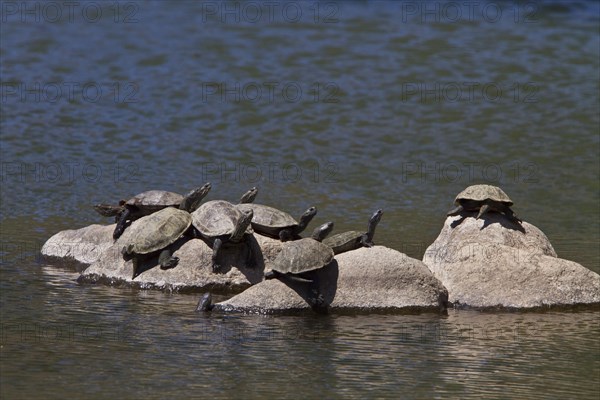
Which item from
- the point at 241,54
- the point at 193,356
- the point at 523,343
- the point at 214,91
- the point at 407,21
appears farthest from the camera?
the point at 407,21

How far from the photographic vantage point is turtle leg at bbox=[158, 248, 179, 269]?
12.9 meters

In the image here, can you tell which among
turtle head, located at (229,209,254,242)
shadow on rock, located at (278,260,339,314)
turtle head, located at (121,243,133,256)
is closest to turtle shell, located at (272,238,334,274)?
shadow on rock, located at (278,260,339,314)

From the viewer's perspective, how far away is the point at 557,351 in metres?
10.8

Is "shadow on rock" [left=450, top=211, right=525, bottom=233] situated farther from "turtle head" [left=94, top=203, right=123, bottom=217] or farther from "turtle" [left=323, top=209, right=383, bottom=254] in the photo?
"turtle head" [left=94, top=203, right=123, bottom=217]

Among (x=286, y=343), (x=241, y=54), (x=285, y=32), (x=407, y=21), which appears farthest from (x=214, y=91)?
(x=286, y=343)

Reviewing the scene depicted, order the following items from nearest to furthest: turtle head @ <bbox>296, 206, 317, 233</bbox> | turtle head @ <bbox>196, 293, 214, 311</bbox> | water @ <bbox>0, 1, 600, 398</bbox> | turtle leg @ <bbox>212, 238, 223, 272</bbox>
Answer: water @ <bbox>0, 1, 600, 398</bbox>
turtle head @ <bbox>196, 293, 214, 311</bbox>
turtle leg @ <bbox>212, 238, 223, 272</bbox>
turtle head @ <bbox>296, 206, 317, 233</bbox>

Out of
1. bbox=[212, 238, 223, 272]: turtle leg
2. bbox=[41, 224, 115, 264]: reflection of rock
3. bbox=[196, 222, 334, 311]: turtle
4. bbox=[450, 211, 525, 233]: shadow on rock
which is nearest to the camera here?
bbox=[196, 222, 334, 311]: turtle

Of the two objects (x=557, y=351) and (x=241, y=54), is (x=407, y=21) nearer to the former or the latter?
(x=241, y=54)

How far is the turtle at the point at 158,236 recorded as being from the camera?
1285 cm

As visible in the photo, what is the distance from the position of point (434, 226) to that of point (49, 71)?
10326 mm

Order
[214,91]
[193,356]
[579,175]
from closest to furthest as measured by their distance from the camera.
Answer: [193,356], [579,175], [214,91]

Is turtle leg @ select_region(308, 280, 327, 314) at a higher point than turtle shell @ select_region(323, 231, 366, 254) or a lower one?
lower

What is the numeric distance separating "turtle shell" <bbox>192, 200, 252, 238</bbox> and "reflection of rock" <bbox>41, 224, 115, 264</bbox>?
147cm

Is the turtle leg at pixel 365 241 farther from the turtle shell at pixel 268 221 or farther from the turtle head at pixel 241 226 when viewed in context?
the turtle head at pixel 241 226
